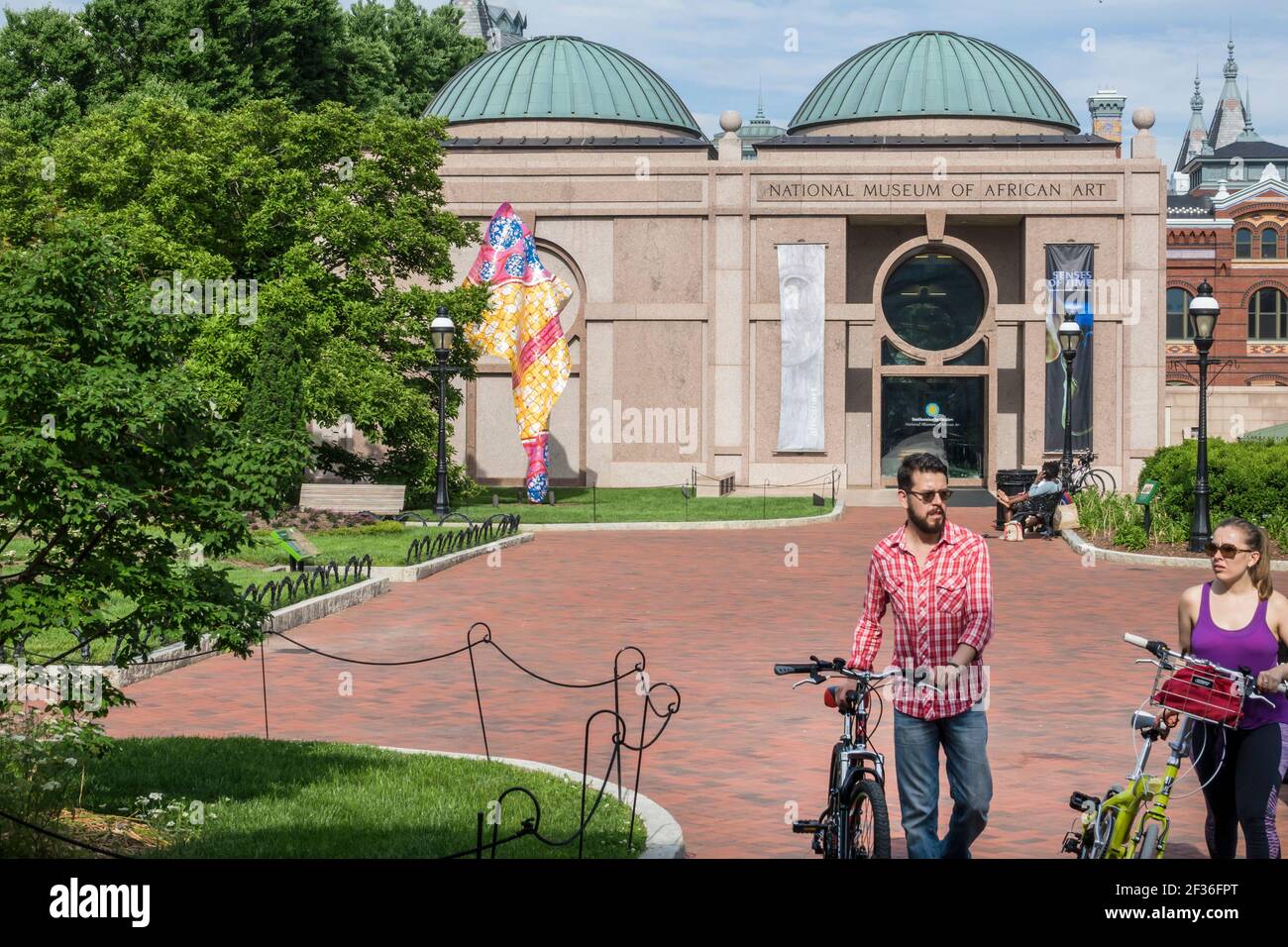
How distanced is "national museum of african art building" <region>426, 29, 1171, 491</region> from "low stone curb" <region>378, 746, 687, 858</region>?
36631mm

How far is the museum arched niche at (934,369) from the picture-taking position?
48750 millimetres

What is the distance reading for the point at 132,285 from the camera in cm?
948

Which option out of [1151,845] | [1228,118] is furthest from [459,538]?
[1228,118]

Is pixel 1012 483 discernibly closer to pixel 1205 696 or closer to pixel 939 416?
pixel 939 416

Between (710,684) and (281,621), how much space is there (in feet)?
17.9

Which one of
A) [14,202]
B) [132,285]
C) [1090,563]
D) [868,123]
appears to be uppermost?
[868,123]

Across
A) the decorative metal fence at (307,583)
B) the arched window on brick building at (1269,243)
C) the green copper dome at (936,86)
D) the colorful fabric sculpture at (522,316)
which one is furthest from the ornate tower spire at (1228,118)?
the decorative metal fence at (307,583)

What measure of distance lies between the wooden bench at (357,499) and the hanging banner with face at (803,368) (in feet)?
59.6

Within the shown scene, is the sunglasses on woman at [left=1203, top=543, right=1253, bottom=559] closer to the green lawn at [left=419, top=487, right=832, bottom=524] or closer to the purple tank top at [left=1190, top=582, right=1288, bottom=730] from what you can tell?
the purple tank top at [left=1190, top=582, right=1288, bottom=730]

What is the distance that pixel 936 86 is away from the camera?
2115 inches

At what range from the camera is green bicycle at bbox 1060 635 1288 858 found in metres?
6.74

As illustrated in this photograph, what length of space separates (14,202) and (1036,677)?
1270 inches
